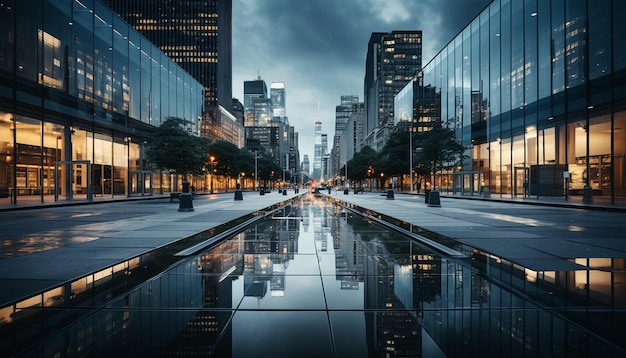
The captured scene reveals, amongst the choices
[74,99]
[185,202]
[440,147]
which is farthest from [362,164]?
[185,202]

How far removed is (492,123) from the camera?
46.4 meters

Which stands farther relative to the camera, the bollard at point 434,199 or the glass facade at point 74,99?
the glass facade at point 74,99

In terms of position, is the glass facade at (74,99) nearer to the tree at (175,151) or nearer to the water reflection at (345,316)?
the tree at (175,151)

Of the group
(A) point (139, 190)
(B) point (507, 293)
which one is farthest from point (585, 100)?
(A) point (139, 190)

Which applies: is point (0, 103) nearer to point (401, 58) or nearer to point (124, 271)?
point (124, 271)

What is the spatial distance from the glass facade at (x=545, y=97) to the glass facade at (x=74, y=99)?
50211mm

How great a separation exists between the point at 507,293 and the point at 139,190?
57604 mm

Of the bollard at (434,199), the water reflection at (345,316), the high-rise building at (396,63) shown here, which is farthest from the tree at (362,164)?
the water reflection at (345,316)

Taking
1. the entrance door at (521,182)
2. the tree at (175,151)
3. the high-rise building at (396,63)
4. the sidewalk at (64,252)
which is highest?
the high-rise building at (396,63)

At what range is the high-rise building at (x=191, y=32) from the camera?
144625mm

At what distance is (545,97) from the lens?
122 feet

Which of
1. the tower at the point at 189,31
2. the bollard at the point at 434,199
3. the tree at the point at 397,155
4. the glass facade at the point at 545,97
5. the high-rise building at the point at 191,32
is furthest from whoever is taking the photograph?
the tower at the point at 189,31

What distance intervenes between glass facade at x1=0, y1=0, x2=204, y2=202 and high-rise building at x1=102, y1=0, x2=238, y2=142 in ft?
300

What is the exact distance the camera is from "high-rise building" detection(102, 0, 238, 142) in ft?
474
